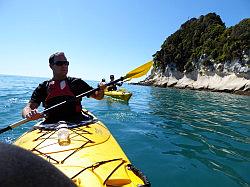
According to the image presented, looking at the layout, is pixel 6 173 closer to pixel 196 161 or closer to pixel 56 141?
pixel 56 141

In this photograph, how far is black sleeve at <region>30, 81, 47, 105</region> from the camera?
6475mm

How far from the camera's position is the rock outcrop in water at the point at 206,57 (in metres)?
43.6

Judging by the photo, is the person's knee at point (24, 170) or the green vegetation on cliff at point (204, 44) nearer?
the person's knee at point (24, 170)

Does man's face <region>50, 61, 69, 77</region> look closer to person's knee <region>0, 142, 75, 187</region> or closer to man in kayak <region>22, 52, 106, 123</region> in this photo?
man in kayak <region>22, 52, 106, 123</region>

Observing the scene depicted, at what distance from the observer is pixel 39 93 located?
6504mm

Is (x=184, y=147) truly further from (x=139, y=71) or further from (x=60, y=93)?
(x=60, y=93)

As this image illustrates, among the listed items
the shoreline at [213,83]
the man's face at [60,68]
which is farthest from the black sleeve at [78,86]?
the shoreline at [213,83]

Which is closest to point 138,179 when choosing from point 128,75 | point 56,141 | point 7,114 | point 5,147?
point 56,141

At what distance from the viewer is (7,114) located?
12859mm

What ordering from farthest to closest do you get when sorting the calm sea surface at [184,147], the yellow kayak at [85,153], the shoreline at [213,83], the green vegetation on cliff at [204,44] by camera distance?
1. the green vegetation on cliff at [204,44]
2. the shoreline at [213,83]
3. the calm sea surface at [184,147]
4. the yellow kayak at [85,153]

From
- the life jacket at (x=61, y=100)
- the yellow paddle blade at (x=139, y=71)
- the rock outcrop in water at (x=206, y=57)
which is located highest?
the rock outcrop in water at (x=206, y=57)

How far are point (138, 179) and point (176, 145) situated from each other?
461cm

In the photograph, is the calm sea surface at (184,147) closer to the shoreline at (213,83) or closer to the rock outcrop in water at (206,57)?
the shoreline at (213,83)

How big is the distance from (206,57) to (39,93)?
49.1 meters
